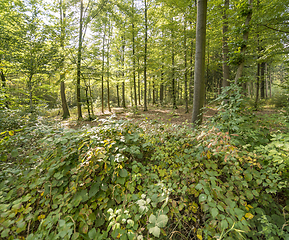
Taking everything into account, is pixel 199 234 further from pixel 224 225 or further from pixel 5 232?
pixel 5 232

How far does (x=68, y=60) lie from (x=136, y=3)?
35.3 feet

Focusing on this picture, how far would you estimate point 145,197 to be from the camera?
77.5 inches

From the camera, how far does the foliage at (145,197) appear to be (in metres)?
1.60

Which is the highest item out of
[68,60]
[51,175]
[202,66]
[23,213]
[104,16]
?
[104,16]

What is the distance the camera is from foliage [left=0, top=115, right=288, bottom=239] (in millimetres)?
1600

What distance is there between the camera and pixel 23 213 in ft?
5.69

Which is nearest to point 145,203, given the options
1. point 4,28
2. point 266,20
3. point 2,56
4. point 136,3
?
point 266,20

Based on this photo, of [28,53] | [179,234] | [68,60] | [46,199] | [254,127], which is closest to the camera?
[179,234]

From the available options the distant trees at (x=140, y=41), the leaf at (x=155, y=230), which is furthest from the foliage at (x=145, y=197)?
the distant trees at (x=140, y=41)

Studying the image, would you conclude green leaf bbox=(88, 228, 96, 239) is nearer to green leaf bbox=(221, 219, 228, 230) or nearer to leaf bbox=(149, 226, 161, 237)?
leaf bbox=(149, 226, 161, 237)

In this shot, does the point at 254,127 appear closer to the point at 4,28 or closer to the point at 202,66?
the point at 202,66

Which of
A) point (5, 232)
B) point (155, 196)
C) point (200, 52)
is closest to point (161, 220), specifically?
point (155, 196)

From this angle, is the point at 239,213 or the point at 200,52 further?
the point at 200,52

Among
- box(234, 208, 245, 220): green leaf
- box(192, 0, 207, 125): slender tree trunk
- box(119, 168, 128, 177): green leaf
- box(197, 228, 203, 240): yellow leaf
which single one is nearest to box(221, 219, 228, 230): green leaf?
box(234, 208, 245, 220): green leaf
